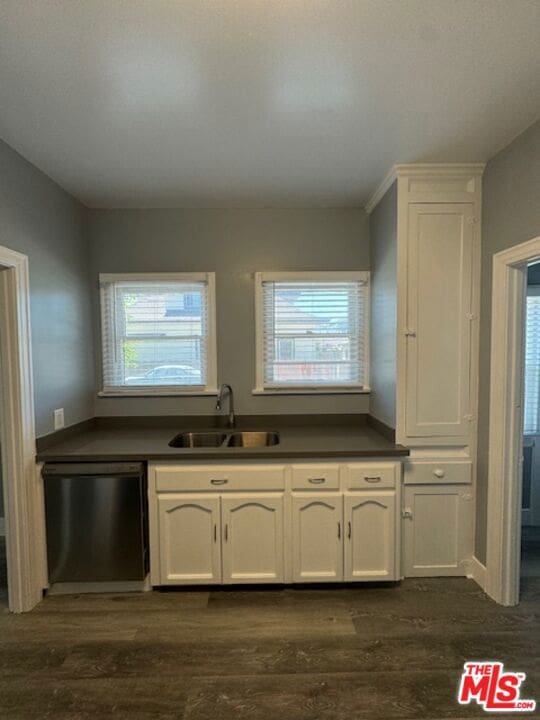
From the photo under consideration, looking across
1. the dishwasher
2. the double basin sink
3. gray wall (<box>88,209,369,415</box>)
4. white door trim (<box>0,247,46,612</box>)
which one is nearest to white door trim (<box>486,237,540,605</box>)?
gray wall (<box>88,209,369,415</box>)

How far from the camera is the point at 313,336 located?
2.90m

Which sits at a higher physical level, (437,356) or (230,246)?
(230,246)

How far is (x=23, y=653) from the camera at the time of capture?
1812 mm

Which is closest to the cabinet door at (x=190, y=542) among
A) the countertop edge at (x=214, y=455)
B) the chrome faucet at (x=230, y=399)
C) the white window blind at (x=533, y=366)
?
the countertop edge at (x=214, y=455)

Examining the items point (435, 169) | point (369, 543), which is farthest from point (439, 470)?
point (435, 169)

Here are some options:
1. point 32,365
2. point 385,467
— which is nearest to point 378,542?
point 385,467

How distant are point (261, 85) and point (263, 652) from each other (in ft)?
8.66

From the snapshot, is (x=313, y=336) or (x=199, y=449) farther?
(x=313, y=336)

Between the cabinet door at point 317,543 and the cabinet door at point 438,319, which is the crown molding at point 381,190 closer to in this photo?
the cabinet door at point 438,319

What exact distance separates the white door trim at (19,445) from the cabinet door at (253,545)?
115 cm

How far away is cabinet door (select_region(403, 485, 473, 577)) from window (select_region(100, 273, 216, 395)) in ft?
5.49

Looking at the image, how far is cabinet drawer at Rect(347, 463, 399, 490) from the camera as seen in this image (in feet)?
7.29

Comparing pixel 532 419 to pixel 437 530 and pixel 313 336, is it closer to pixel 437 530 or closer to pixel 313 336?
pixel 437 530

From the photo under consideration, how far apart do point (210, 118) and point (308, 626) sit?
2.68 metres
